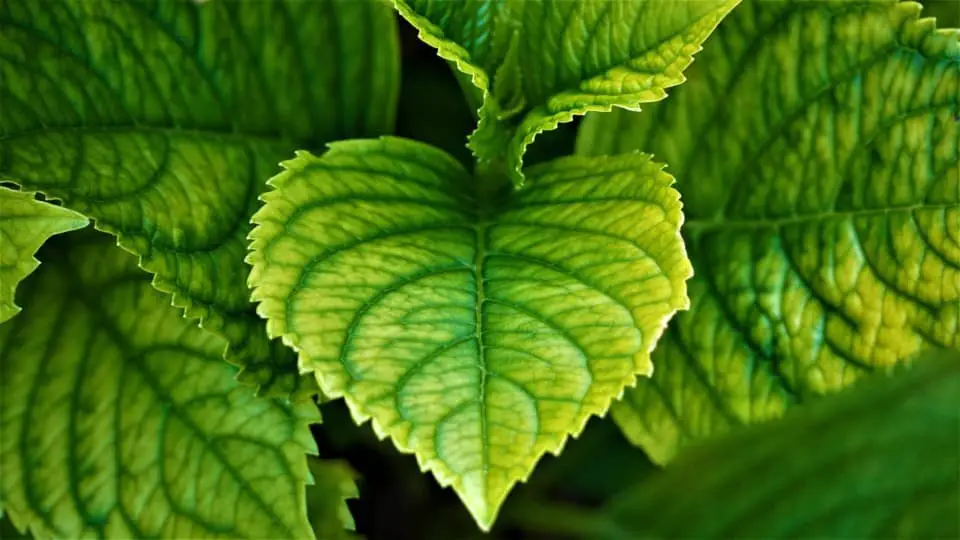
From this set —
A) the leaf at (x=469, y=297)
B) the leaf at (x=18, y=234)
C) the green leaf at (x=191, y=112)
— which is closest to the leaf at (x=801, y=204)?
the leaf at (x=469, y=297)

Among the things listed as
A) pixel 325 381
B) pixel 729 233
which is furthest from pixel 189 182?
pixel 729 233

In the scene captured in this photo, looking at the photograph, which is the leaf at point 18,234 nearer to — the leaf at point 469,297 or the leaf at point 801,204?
the leaf at point 469,297

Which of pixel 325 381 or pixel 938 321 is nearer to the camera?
pixel 325 381

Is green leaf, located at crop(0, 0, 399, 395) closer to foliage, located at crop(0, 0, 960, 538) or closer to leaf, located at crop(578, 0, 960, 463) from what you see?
foliage, located at crop(0, 0, 960, 538)

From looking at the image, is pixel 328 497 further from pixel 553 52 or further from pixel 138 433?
pixel 553 52

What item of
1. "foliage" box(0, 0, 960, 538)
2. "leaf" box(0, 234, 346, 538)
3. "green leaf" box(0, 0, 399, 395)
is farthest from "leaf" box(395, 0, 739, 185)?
"leaf" box(0, 234, 346, 538)

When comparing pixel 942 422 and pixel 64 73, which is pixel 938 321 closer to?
pixel 942 422
